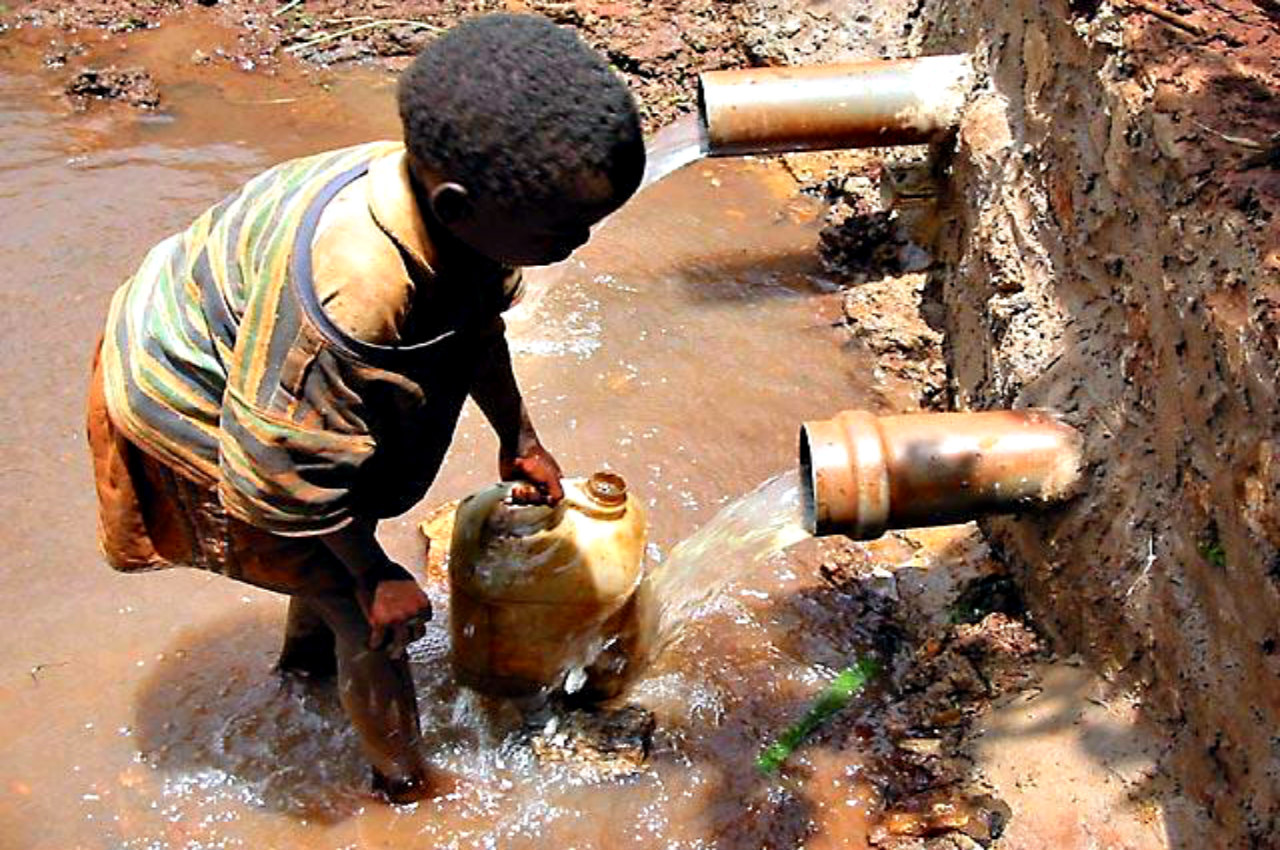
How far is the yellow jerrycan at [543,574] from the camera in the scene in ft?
8.25

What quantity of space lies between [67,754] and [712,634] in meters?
1.44

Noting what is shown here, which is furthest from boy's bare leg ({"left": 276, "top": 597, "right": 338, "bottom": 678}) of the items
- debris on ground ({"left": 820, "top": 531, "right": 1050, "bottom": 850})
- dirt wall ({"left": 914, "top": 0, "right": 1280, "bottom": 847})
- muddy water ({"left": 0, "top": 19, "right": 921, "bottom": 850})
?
dirt wall ({"left": 914, "top": 0, "right": 1280, "bottom": 847})

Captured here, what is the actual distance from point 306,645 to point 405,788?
1.32 ft

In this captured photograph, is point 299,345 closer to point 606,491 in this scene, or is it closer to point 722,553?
point 606,491

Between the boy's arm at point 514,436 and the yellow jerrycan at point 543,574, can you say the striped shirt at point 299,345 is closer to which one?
the boy's arm at point 514,436

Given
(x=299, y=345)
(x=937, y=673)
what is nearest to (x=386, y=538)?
(x=937, y=673)

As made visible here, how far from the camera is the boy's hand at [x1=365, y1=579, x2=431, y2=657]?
214 centimetres

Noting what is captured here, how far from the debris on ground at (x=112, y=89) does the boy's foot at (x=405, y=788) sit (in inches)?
142

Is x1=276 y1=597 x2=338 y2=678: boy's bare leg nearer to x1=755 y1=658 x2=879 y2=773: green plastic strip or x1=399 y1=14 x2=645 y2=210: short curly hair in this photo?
x1=755 y1=658 x2=879 y2=773: green plastic strip

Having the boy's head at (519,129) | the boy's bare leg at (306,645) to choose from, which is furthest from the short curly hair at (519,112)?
the boy's bare leg at (306,645)

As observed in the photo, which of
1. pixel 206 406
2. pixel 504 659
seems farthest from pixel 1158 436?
pixel 206 406

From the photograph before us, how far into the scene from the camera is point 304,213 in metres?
1.85

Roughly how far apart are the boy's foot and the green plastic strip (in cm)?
69

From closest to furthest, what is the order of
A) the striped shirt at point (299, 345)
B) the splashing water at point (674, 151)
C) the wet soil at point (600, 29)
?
the striped shirt at point (299, 345) < the splashing water at point (674, 151) < the wet soil at point (600, 29)
